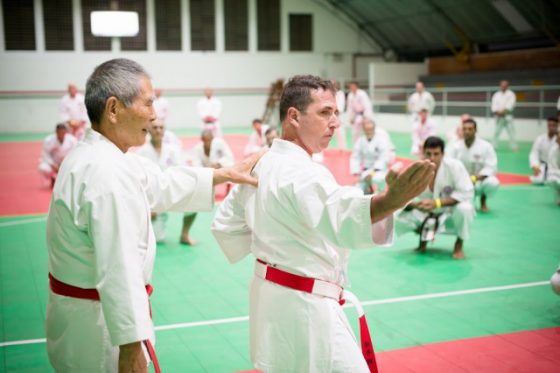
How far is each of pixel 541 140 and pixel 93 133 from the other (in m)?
9.35

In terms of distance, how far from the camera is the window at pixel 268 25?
25.5 meters

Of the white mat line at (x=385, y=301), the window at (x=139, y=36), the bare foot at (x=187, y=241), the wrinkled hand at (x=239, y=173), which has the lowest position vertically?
the white mat line at (x=385, y=301)

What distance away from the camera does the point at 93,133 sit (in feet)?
6.69

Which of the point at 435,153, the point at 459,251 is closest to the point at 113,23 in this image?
the point at 435,153

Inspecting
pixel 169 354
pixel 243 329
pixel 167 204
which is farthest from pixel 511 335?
pixel 167 204

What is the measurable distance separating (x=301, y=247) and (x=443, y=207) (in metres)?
4.66

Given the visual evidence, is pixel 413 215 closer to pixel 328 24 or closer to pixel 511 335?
pixel 511 335

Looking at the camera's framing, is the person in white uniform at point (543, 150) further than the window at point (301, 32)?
No

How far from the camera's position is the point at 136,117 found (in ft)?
6.72

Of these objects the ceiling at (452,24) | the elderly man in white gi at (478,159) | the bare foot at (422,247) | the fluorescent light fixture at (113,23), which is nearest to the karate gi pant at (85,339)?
the bare foot at (422,247)

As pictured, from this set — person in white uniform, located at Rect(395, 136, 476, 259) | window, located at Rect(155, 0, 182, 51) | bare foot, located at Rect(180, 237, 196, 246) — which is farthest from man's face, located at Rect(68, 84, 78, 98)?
person in white uniform, located at Rect(395, 136, 476, 259)

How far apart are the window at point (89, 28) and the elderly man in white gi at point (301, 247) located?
74.6 ft

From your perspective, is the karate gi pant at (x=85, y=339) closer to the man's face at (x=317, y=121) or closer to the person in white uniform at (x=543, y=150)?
the man's face at (x=317, y=121)

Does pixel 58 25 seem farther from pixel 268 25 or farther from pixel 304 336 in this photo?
pixel 304 336
